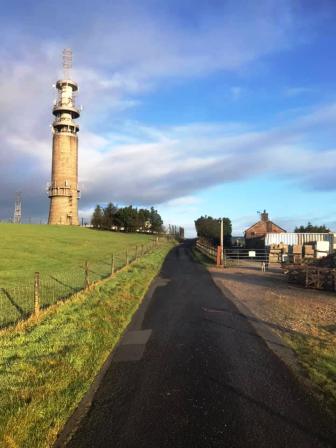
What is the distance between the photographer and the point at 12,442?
5.09 meters

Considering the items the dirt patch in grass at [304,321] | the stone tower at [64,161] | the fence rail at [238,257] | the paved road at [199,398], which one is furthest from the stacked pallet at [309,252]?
the stone tower at [64,161]

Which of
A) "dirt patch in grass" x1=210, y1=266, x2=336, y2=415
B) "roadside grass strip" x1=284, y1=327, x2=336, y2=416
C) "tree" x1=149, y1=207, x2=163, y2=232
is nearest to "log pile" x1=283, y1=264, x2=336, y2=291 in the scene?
"dirt patch in grass" x1=210, y1=266, x2=336, y2=415

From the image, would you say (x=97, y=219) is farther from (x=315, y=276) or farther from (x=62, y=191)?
(x=315, y=276)

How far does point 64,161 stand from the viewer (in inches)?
3366

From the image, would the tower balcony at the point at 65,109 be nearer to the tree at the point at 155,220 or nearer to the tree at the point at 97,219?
the tree at the point at 97,219

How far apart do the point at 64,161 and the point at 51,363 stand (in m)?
81.1

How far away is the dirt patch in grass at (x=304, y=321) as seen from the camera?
7656mm

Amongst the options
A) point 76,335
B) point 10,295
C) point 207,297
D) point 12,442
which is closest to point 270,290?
point 207,297

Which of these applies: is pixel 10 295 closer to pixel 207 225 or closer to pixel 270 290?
pixel 270 290

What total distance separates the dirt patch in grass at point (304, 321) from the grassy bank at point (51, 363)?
385 centimetres

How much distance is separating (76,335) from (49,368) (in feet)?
7.20

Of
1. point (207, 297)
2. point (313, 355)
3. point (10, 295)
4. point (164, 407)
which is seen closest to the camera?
point (164, 407)

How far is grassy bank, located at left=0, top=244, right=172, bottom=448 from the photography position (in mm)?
5594

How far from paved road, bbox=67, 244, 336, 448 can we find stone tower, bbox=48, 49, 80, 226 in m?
77.1
